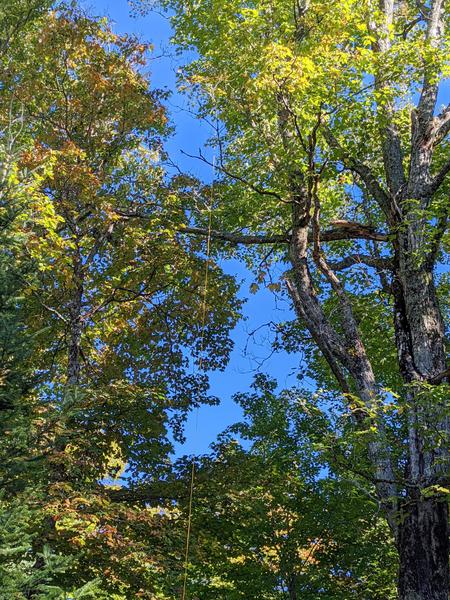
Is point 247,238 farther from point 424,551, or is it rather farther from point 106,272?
point 424,551

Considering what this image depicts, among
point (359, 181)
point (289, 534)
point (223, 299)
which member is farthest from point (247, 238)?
point (289, 534)

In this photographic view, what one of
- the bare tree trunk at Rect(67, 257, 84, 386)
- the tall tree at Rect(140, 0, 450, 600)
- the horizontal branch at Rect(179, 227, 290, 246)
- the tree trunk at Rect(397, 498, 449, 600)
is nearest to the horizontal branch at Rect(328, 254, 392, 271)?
the tall tree at Rect(140, 0, 450, 600)

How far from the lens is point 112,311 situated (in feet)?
38.6

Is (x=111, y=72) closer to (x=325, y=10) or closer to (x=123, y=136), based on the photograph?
(x=123, y=136)

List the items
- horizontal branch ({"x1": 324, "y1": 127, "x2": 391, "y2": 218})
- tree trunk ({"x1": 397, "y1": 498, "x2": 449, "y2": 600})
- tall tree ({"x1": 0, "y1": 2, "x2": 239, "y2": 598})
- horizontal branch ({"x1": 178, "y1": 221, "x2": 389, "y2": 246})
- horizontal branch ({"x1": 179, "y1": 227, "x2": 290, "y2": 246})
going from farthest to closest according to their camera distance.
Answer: horizontal branch ({"x1": 179, "y1": 227, "x2": 290, "y2": 246}) < horizontal branch ({"x1": 178, "y1": 221, "x2": 389, "y2": 246}) < horizontal branch ({"x1": 324, "y1": 127, "x2": 391, "y2": 218}) < tall tree ({"x1": 0, "y1": 2, "x2": 239, "y2": 598}) < tree trunk ({"x1": 397, "y1": 498, "x2": 449, "y2": 600})

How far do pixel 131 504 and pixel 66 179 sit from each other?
5270 millimetres

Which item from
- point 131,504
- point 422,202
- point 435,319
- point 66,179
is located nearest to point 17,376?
point 131,504

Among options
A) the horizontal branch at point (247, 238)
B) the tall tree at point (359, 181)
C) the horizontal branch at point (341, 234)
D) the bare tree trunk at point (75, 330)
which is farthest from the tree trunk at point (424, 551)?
the bare tree trunk at point (75, 330)

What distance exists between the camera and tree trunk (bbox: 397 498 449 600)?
24.4 feet

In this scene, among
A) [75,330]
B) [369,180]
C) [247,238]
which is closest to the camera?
[75,330]

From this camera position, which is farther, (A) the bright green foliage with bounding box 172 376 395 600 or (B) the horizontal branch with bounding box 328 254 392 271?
(B) the horizontal branch with bounding box 328 254 392 271

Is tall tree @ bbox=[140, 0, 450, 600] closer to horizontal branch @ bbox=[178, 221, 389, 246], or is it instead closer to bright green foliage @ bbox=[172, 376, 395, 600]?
horizontal branch @ bbox=[178, 221, 389, 246]

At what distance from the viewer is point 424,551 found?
761cm

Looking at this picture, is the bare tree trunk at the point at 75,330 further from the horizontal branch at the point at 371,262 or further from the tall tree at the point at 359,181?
the horizontal branch at the point at 371,262
